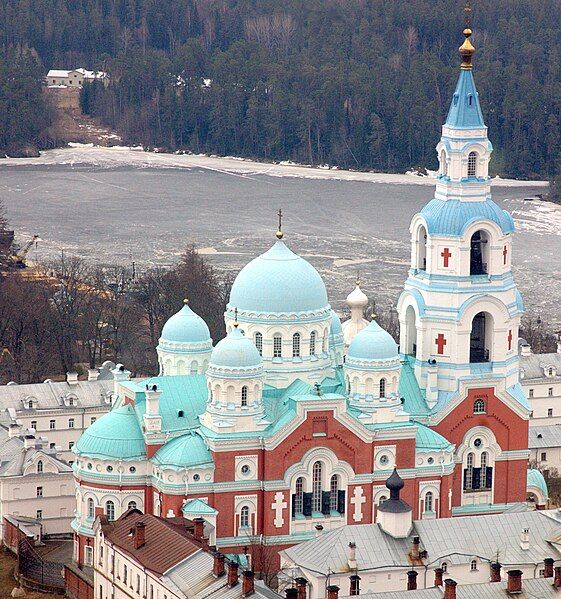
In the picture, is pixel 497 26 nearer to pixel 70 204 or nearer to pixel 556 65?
pixel 556 65

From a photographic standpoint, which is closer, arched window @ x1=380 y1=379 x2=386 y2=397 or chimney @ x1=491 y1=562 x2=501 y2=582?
chimney @ x1=491 y1=562 x2=501 y2=582

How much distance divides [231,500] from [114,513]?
6.24 feet

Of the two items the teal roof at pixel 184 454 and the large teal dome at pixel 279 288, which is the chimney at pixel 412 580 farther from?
the large teal dome at pixel 279 288

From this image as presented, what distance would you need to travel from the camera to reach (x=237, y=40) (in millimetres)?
111625

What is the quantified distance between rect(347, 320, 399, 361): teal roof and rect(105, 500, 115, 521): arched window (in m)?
4.47

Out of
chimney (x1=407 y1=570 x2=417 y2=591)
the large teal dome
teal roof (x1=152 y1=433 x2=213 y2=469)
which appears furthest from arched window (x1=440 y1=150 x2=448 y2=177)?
chimney (x1=407 y1=570 x2=417 y2=591)

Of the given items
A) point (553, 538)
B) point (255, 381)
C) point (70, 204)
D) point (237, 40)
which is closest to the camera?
point (553, 538)

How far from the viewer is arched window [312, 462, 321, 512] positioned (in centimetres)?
3628

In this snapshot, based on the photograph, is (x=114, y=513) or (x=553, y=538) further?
(x=114, y=513)

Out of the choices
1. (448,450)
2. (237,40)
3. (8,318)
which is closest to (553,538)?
(448,450)

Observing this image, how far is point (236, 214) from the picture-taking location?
76.1 meters

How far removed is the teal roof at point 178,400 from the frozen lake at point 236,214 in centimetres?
1784

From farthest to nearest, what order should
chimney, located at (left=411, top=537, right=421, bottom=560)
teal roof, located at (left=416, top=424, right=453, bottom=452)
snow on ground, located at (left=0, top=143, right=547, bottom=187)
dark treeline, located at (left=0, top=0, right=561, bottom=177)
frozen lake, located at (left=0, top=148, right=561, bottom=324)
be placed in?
dark treeline, located at (left=0, top=0, right=561, bottom=177)
snow on ground, located at (left=0, top=143, right=547, bottom=187)
frozen lake, located at (left=0, top=148, right=561, bottom=324)
teal roof, located at (left=416, top=424, right=453, bottom=452)
chimney, located at (left=411, top=537, right=421, bottom=560)

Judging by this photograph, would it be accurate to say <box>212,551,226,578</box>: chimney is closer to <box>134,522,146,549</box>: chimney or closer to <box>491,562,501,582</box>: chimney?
<box>134,522,146,549</box>: chimney
